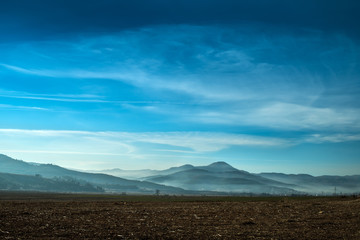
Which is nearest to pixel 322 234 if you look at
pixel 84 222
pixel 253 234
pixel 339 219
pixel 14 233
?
pixel 253 234

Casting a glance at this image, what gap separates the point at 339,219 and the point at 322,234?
11131 millimetres

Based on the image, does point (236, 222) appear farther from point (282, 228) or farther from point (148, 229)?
point (148, 229)

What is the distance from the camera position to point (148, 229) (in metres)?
30.2

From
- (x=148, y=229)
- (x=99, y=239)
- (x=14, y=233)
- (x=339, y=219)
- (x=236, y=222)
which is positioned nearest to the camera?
(x=99, y=239)

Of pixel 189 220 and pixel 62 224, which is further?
pixel 189 220

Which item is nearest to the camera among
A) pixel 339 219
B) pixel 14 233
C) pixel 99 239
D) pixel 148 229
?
pixel 99 239

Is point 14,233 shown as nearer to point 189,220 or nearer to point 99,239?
point 99,239

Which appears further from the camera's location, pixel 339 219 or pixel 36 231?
pixel 339 219

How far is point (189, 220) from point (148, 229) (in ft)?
25.6

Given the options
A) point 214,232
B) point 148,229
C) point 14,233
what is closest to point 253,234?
point 214,232

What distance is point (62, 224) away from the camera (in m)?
32.8

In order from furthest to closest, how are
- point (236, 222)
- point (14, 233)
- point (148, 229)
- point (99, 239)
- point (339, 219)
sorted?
point (339, 219) → point (236, 222) → point (148, 229) → point (14, 233) → point (99, 239)

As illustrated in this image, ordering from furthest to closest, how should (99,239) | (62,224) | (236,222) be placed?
1. (236,222)
2. (62,224)
3. (99,239)

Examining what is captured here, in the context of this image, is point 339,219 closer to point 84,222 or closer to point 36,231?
point 84,222
